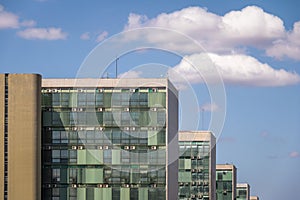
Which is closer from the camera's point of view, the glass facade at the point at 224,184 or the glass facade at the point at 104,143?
the glass facade at the point at 104,143

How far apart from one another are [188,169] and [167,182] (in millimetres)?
26422

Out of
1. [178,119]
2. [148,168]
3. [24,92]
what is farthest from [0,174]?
[178,119]

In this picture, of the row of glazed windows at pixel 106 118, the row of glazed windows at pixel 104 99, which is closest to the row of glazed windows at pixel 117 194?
the row of glazed windows at pixel 106 118

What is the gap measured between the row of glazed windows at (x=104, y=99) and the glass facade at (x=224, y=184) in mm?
49499

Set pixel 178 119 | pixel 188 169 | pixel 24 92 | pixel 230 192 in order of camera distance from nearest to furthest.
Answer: pixel 24 92 → pixel 178 119 → pixel 188 169 → pixel 230 192

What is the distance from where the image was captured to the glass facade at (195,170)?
9631 centimetres

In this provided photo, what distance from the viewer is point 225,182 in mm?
118625

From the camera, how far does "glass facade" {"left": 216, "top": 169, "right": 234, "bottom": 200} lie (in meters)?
117

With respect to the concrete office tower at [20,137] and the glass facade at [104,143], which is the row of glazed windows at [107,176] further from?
the concrete office tower at [20,137]

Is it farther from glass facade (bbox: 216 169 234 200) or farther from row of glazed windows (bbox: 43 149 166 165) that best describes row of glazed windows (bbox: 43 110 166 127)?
glass facade (bbox: 216 169 234 200)

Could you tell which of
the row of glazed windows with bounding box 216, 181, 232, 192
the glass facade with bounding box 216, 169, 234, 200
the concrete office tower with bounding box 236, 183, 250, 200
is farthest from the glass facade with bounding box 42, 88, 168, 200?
the concrete office tower with bounding box 236, 183, 250, 200

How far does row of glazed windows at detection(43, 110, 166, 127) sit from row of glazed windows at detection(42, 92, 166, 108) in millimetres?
638

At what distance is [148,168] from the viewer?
7056cm

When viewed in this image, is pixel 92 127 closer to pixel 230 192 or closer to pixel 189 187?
pixel 189 187
